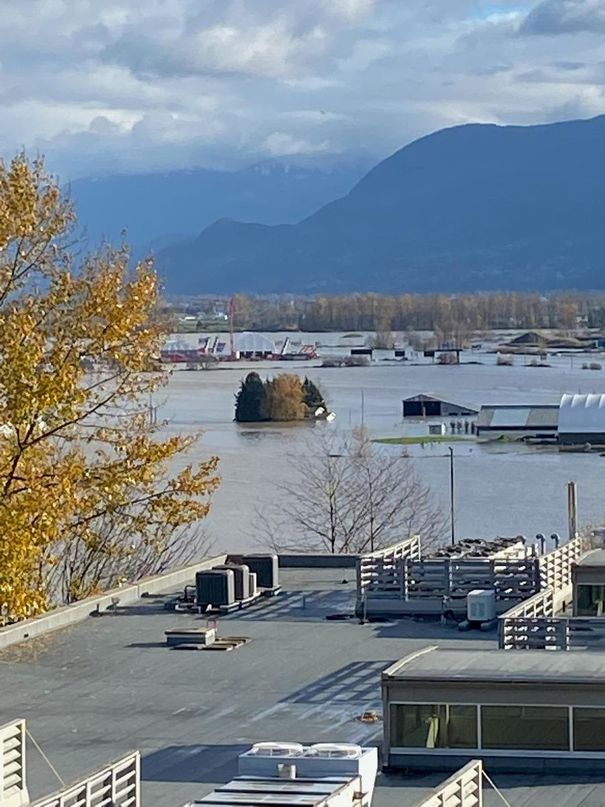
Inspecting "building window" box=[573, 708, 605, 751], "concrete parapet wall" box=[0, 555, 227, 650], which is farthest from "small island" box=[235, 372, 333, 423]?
"building window" box=[573, 708, 605, 751]

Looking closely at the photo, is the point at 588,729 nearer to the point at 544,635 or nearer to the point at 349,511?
the point at 544,635

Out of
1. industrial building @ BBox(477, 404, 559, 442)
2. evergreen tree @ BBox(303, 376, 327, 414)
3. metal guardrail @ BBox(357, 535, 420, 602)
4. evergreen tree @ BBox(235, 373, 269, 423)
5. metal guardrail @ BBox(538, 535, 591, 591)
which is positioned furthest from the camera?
evergreen tree @ BBox(303, 376, 327, 414)

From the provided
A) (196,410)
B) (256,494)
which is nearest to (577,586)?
(256,494)

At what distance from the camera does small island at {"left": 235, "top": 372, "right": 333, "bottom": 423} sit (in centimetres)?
6238

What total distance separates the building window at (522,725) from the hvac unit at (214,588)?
6132 mm

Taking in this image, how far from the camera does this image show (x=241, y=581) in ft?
52.6

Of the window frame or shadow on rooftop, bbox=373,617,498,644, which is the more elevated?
the window frame

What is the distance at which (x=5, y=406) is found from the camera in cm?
1210

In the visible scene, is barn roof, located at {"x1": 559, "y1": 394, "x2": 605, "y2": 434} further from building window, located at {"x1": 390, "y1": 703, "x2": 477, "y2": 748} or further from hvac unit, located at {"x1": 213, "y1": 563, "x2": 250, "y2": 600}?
building window, located at {"x1": 390, "y1": 703, "x2": 477, "y2": 748}

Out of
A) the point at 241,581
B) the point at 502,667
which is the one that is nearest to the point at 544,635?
the point at 502,667

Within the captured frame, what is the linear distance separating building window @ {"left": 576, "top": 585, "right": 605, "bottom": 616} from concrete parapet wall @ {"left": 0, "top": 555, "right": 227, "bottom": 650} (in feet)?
14.3

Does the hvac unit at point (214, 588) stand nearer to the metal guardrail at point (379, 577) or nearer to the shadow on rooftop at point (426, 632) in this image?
the metal guardrail at point (379, 577)

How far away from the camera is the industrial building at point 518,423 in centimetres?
5705

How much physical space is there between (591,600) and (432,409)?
47.6 metres
